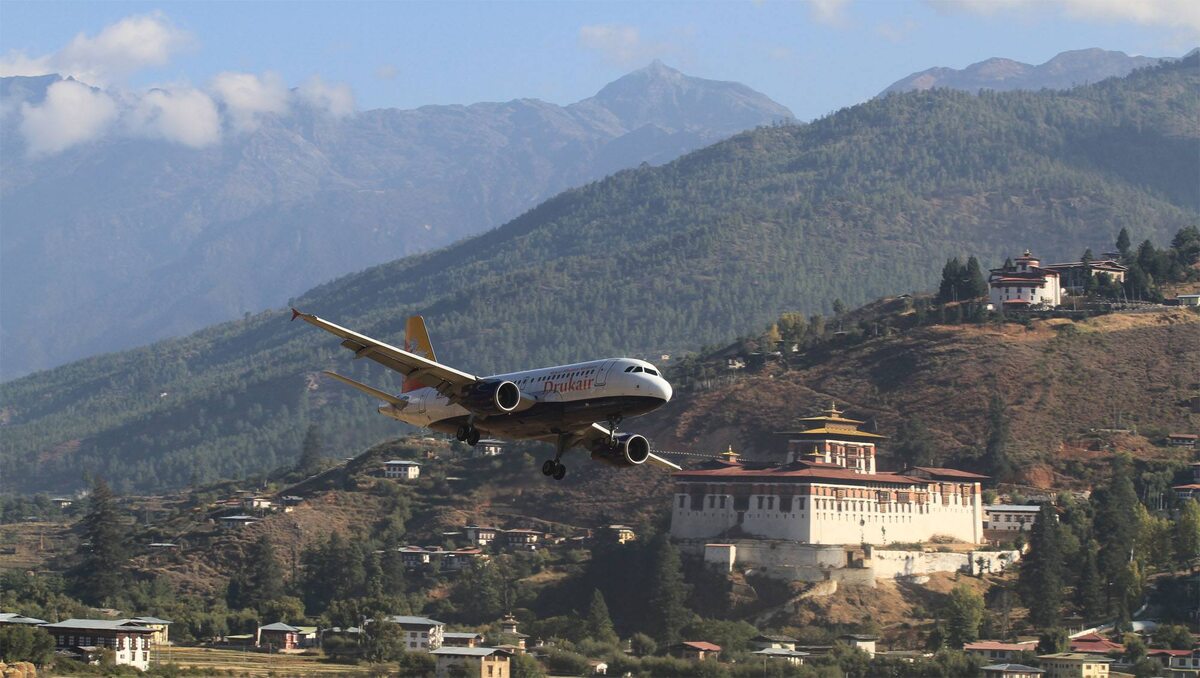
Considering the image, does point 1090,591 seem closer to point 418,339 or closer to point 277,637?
point 277,637

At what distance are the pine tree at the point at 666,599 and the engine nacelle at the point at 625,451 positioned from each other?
84.3m

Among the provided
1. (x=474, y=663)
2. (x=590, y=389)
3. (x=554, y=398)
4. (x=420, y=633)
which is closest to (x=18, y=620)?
(x=420, y=633)

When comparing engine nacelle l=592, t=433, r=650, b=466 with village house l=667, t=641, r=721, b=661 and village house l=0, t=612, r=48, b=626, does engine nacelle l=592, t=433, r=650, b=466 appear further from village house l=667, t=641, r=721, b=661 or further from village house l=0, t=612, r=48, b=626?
village house l=0, t=612, r=48, b=626

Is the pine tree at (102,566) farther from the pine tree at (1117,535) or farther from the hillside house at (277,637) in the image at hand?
the pine tree at (1117,535)

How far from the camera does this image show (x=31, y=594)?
182 metres

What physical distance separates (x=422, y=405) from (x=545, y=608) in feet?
306

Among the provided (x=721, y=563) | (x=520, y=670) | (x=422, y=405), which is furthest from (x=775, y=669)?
(x=422, y=405)

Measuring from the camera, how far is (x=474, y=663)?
14625 centimetres

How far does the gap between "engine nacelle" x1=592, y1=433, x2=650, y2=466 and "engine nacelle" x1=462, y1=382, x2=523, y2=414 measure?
438 cm

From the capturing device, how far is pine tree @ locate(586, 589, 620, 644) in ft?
540

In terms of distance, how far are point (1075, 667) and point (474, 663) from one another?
42.2 meters

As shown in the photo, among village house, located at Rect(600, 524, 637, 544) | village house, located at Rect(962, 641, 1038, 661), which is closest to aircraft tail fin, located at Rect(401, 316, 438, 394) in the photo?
village house, located at Rect(962, 641, 1038, 661)

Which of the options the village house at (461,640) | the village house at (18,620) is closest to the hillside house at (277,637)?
the village house at (461,640)

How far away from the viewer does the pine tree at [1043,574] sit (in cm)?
16588
